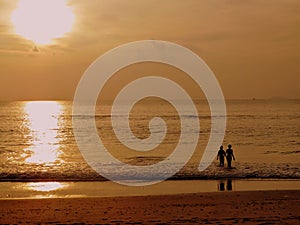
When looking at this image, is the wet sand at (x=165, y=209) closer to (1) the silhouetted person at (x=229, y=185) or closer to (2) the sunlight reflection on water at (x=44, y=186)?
(1) the silhouetted person at (x=229, y=185)

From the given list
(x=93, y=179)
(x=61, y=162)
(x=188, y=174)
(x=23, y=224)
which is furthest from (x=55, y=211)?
(x=61, y=162)

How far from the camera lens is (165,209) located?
16625 millimetres

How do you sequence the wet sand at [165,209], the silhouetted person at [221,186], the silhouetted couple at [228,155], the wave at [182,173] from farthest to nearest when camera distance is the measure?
the silhouetted couple at [228,155], the wave at [182,173], the silhouetted person at [221,186], the wet sand at [165,209]

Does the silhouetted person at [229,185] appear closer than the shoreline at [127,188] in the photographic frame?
No

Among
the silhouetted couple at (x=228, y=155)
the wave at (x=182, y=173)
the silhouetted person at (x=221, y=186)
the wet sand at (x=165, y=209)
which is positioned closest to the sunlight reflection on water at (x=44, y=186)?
the wave at (x=182, y=173)

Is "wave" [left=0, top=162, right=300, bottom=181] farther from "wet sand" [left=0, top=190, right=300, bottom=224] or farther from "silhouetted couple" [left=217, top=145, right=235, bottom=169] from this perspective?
"wet sand" [left=0, top=190, right=300, bottom=224]

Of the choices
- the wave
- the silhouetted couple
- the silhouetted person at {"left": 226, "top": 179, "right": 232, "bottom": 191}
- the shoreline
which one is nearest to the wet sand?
the shoreline

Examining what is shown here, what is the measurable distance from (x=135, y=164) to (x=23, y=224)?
20.2 m

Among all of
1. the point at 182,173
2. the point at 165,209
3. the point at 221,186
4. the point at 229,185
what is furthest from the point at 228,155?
the point at 165,209

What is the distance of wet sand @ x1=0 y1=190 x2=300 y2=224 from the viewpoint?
48.4ft

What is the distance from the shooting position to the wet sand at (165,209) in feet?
48.4

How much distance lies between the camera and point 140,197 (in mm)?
19969

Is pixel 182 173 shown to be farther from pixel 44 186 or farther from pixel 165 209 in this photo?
pixel 165 209

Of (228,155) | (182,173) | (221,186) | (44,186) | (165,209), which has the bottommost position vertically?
(165,209)
